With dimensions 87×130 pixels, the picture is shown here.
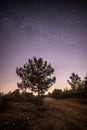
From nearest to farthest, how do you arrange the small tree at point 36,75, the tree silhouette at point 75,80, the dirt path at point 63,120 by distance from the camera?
the dirt path at point 63,120 → the small tree at point 36,75 → the tree silhouette at point 75,80

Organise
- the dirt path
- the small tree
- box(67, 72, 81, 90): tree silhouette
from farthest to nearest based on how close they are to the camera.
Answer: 1. box(67, 72, 81, 90): tree silhouette
2. the small tree
3. the dirt path

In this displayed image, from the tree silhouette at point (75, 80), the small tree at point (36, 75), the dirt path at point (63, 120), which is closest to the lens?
the dirt path at point (63, 120)

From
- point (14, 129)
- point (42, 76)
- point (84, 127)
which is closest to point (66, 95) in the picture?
point (42, 76)

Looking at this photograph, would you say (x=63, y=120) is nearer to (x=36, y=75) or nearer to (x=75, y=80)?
(x=36, y=75)

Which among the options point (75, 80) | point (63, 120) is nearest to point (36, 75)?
point (63, 120)

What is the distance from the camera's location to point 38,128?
798cm

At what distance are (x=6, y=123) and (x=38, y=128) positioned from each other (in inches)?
96.3

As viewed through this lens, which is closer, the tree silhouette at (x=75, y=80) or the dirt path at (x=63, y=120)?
the dirt path at (x=63, y=120)

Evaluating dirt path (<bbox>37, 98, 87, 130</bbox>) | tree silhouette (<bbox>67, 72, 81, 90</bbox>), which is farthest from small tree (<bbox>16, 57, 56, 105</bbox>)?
tree silhouette (<bbox>67, 72, 81, 90</bbox>)

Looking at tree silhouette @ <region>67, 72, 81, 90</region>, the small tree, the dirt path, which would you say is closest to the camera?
the dirt path

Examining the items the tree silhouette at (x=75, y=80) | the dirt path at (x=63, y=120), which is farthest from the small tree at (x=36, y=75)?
the tree silhouette at (x=75, y=80)

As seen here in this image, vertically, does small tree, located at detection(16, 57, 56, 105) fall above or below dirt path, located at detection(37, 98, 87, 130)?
above

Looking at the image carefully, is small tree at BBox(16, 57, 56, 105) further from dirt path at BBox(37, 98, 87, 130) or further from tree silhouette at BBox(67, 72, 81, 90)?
tree silhouette at BBox(67, 72, 81, 90)

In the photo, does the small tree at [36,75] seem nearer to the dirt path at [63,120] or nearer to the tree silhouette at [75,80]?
the dirt path at [63,120]
